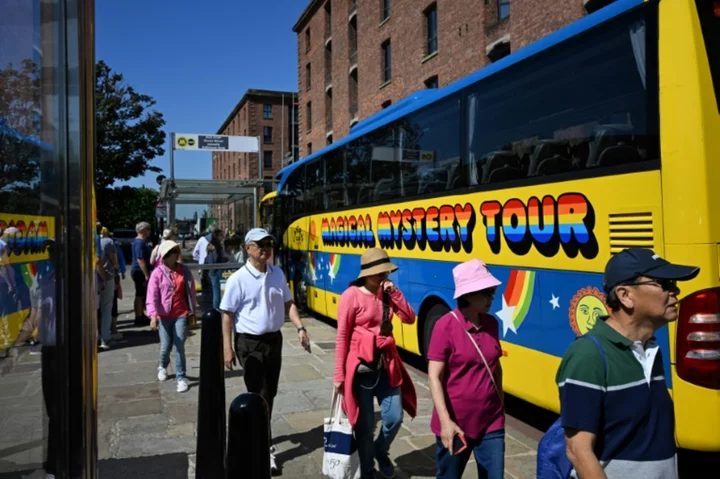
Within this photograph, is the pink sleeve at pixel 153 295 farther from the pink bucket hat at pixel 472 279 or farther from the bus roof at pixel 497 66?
the pink bucket hat at pixel 472 279

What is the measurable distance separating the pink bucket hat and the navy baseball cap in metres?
0.89

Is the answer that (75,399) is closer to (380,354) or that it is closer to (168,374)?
(380,354)

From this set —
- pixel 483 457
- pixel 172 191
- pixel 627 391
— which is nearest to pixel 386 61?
pixel 172 191

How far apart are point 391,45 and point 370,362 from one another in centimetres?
2712

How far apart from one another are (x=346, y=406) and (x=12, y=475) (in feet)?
10.0

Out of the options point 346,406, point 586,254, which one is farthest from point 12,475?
point 586,254

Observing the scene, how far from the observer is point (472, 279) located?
10.7 feet

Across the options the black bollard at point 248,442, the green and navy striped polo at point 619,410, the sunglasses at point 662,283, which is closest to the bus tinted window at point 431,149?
the sunglasses at point 662,283

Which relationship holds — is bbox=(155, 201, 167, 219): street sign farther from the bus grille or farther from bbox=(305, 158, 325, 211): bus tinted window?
the bus grille

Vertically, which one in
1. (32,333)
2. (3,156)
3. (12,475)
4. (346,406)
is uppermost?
(3,156)

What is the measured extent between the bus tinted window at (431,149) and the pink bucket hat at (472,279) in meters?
3.27

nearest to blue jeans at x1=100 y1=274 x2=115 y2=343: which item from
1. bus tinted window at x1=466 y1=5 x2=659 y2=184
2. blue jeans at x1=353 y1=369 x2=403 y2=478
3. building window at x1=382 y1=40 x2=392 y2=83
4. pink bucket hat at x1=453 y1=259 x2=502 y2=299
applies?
bus tinted window at x1=466 y1=5 x2=659 y2=184

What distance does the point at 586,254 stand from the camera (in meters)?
4.71

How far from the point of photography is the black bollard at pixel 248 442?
1.66 metres
